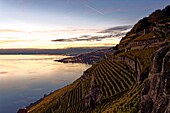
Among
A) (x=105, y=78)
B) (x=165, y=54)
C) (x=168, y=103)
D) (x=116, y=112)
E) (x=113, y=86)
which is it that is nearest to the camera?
(x=168, y=103)

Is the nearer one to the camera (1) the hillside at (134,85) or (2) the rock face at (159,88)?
(2) the rock face at (159,88)

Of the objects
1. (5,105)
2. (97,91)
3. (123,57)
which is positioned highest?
(123,57)

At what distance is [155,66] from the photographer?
842 inches

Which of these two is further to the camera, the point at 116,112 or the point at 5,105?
the point at 5,105

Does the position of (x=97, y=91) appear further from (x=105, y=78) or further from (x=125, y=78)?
(x=105, y=78)

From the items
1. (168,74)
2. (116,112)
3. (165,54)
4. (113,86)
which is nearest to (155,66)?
(165,54)

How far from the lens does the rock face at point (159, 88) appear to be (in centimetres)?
1728

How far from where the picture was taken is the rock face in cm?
1728

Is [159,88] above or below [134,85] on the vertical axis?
above

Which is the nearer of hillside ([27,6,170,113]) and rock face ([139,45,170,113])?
rock face ([139,45,170,113])

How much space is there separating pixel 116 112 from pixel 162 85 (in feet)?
46.6

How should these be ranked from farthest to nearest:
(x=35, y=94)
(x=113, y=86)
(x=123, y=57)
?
(x=35, y=94)
(x=123, y=57)
(x=113, y=86)

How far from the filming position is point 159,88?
18672 millimetres

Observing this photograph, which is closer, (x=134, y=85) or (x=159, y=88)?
(x=159, y=88)
